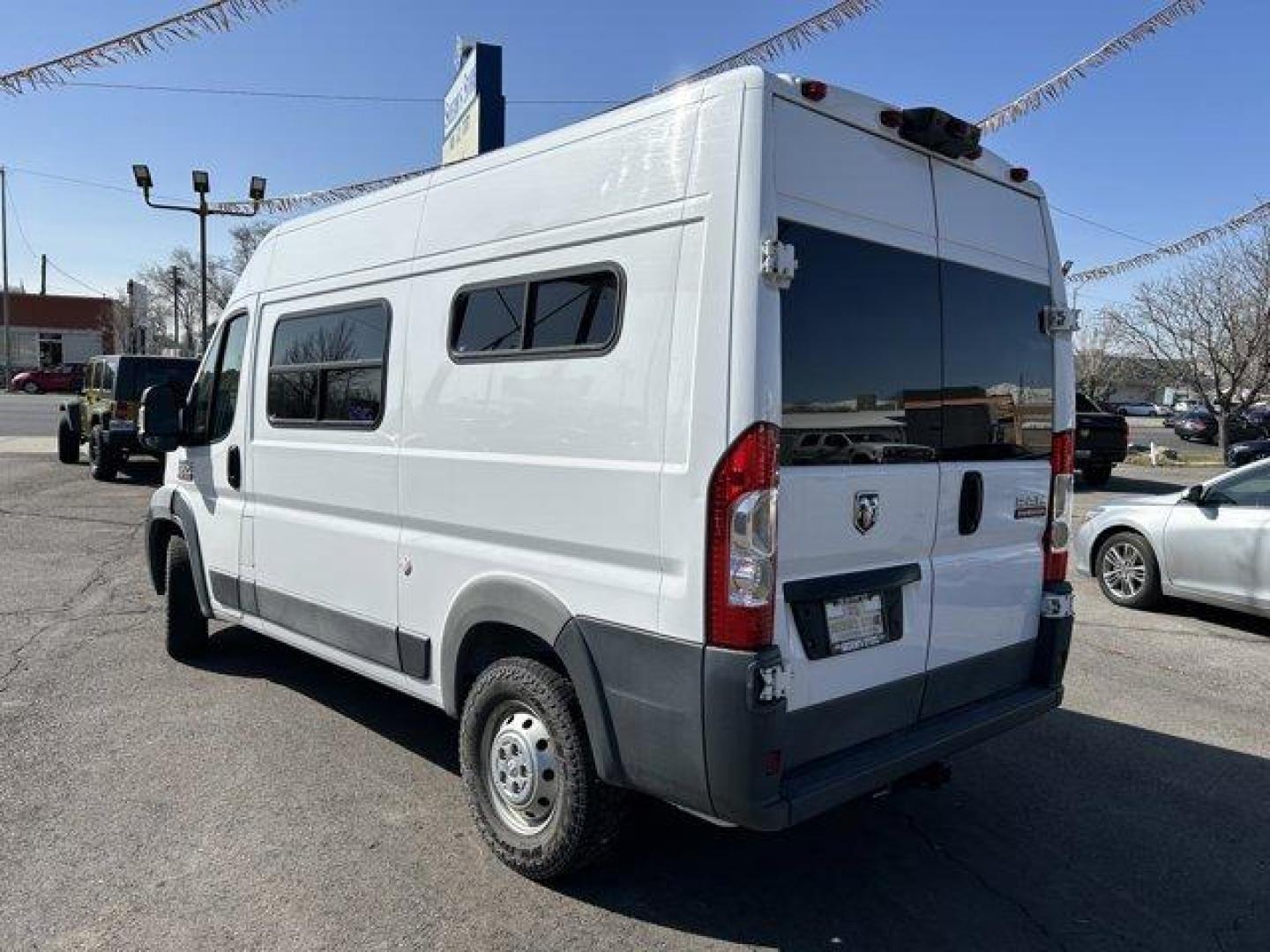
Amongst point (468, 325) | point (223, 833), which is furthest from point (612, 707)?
point (223, 833)

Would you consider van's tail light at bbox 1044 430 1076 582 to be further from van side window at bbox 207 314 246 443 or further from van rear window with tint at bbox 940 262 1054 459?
van side window at bbox 207 314 246 443

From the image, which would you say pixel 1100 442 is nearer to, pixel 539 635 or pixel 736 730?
pixel 539 635

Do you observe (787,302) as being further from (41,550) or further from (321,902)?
(41,550)

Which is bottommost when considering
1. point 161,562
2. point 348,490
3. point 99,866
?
point 99,866

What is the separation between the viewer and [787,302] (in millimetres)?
2883

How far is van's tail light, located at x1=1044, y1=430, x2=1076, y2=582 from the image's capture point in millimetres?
3988

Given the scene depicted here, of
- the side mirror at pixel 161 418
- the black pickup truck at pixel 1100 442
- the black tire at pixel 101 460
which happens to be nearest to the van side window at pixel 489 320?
the side mirror at pixel 161 418

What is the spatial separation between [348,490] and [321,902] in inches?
68.7

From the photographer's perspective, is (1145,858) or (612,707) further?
(1145,858)

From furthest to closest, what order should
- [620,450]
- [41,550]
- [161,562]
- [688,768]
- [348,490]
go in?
[41,550] → [161,562] → [348,490] → [620,450] → [688,768]

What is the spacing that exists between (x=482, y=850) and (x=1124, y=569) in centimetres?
639

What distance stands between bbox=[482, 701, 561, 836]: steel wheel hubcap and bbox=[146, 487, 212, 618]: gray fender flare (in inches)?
107

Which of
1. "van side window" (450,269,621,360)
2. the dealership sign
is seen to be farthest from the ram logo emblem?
the dealership sign

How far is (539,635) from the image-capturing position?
325 centimetres
